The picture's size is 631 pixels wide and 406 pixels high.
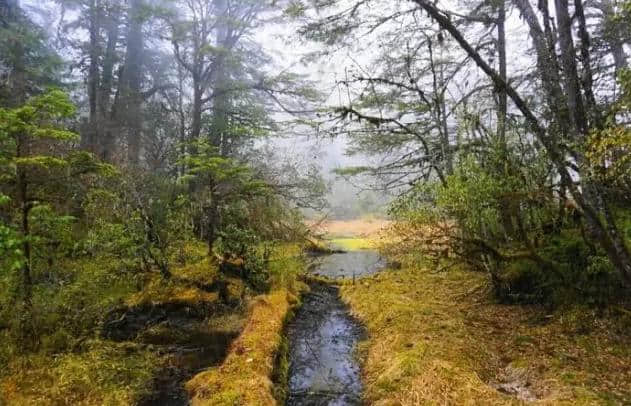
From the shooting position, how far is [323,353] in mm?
6594

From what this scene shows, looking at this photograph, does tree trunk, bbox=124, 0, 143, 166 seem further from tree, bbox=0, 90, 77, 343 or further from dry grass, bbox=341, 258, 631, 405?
dry grass, bbox=341, 258, 631, 405

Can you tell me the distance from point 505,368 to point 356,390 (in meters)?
1.93

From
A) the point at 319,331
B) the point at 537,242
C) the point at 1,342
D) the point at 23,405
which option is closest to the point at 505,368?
the point at 537,242

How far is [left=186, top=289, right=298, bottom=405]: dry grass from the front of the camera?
178 inches

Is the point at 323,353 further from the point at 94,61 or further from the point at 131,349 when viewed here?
the point at 94,61

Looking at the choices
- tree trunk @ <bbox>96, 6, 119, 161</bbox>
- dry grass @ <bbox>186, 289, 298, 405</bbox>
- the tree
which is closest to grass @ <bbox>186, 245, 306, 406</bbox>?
dry grass @ <bbox>186, 289, 298, 405</bbox>

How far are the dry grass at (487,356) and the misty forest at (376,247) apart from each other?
33mm

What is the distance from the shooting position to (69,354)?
5.83 meters

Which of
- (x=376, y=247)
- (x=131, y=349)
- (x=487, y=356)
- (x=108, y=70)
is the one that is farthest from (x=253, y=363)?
(x=108, y=70)

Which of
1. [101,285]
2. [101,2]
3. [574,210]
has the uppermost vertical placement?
[101,2]

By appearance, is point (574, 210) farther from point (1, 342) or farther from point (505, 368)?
point (1, 342)

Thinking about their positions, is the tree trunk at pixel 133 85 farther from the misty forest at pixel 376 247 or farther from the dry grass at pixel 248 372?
the dry grass at pixel 248 372

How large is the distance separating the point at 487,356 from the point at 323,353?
2.51m

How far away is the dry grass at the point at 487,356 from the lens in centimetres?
433
